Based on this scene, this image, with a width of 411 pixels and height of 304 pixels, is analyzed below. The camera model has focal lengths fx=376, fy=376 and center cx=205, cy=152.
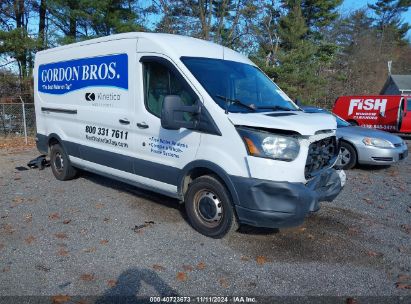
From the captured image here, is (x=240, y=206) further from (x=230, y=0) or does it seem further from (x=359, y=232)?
(x=230, y=0)

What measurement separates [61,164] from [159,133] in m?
3.30

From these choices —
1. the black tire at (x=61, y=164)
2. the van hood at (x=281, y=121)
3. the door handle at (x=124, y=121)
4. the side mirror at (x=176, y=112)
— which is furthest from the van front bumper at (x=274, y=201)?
the black tire at (x=61, y=164)

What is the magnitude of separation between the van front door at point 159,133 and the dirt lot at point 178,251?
717 mm

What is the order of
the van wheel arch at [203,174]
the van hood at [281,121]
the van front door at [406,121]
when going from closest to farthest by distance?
the van hood at [281,121]
the van wheel arch at [203,174]
the van front door at [406,121]

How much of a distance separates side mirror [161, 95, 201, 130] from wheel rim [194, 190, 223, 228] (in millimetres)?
854

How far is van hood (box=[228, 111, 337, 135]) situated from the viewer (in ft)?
12.9

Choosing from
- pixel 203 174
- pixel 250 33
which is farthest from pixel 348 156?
pixel 250 33

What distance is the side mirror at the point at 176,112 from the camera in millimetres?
4238

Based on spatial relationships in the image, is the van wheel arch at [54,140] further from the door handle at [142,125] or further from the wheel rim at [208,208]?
the wheel rim at [208,208]

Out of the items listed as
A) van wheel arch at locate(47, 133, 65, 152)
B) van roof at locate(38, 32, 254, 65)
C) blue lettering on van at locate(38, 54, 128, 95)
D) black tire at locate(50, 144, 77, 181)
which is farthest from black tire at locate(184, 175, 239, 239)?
van wheel arch at locate(47, 133, 65, 152)

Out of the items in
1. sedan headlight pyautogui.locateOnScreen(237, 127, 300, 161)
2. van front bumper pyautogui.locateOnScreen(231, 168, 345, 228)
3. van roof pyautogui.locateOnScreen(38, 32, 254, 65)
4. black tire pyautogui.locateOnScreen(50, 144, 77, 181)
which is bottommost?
black tire pyautogui.locateOnScreen(50, 144, 77, 181)

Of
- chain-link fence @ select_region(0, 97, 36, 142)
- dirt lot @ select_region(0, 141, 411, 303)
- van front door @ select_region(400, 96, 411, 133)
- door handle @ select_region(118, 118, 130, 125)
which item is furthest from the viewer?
van front door @ select_region(400, 96, 411, 133)

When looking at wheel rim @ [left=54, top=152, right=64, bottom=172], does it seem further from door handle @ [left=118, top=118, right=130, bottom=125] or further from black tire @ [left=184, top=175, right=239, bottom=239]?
black tire @ [left=184, top=175, right=239, bottom=239]

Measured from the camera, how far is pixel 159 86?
4938mm
